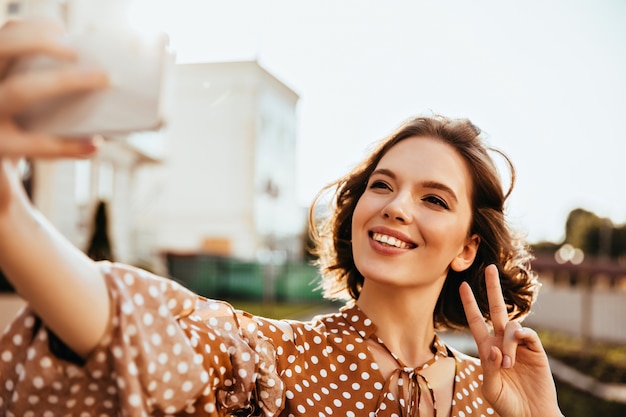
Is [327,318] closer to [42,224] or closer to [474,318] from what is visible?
[474,318]

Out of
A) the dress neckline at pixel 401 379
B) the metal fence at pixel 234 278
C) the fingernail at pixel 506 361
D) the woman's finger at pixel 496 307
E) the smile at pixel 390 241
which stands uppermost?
the smile at pixel 390 241

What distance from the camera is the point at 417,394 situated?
172 centimetres

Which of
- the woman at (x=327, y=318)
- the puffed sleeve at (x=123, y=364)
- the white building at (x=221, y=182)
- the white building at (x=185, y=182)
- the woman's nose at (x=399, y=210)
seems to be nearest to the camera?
the woman at (x=327, y=318)

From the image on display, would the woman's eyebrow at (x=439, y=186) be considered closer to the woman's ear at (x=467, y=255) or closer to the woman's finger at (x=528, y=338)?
the woman's ear at (x=467, y=255)

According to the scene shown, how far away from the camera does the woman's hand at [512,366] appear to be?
1651 millimetres

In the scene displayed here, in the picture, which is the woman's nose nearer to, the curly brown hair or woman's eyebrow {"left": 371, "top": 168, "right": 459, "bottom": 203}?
woman's eyebrow {"left": 371, "top": 168, "right": 459, "bottom": 203}

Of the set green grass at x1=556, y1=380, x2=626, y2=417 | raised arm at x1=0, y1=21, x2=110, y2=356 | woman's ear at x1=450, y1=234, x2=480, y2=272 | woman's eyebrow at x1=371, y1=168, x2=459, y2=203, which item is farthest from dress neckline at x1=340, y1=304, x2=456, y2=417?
green grass at x1=556, y1=380, x2=626, y2=417

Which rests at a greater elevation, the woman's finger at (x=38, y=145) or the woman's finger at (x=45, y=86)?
the woman's finger at (x=45, y=86)

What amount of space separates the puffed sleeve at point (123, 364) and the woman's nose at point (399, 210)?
26.8 inches

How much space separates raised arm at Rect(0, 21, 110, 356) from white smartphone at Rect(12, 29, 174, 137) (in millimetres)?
15

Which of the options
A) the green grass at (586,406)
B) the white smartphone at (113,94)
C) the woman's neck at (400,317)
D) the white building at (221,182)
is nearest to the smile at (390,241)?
the woman's neck at (400,317)

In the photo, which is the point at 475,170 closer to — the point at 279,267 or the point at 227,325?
the point at 227,325

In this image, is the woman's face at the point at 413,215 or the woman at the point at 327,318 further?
the woman's face at the point at 413,215

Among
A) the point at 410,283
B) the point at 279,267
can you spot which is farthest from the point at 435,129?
the point at 279,267
